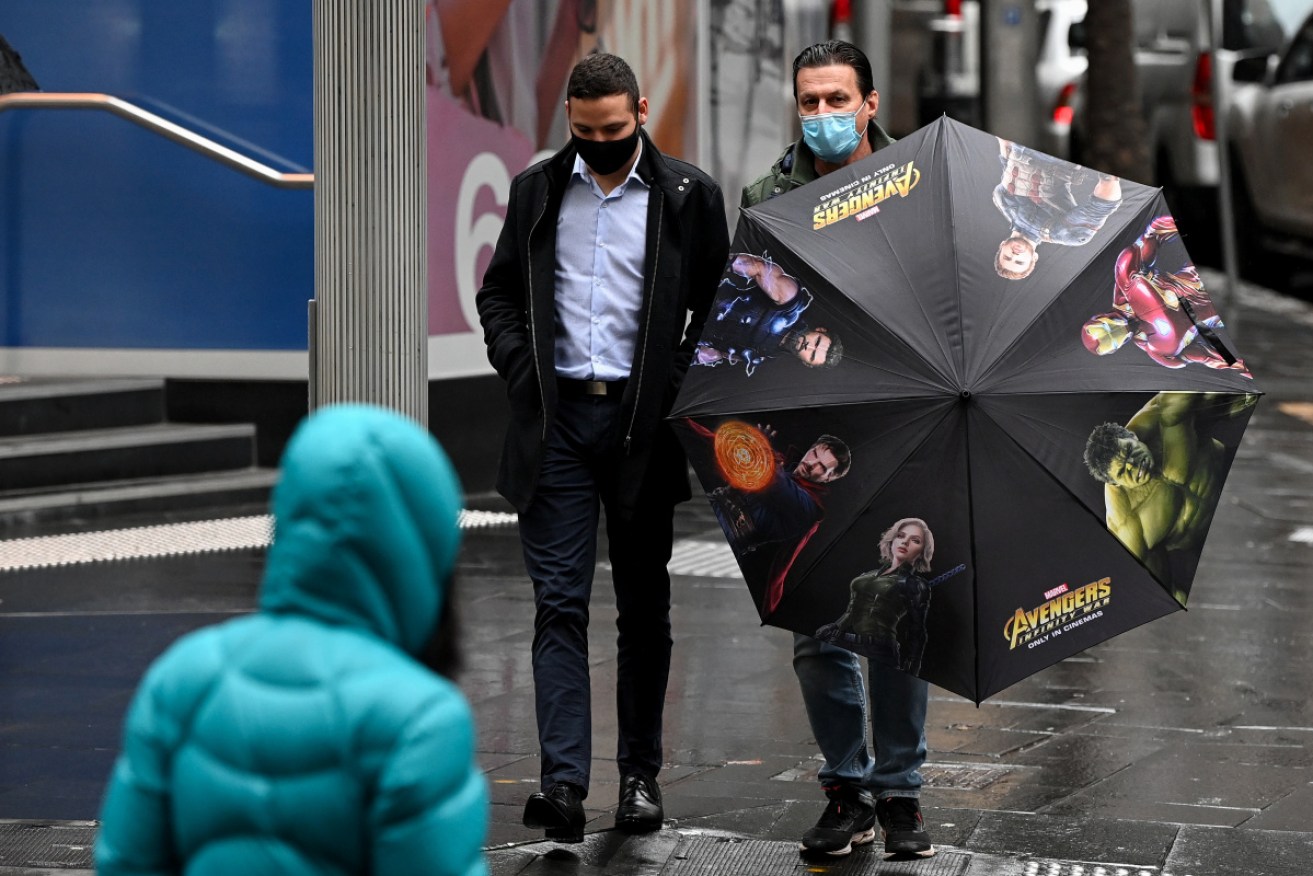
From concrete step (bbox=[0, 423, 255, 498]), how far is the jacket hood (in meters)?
8.43

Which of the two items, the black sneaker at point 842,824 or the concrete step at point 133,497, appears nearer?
the black sneaker at point 842,824

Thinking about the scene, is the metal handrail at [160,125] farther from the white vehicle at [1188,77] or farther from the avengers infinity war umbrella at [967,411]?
the white vehicle at [1188,77]

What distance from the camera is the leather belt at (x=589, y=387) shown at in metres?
5.20

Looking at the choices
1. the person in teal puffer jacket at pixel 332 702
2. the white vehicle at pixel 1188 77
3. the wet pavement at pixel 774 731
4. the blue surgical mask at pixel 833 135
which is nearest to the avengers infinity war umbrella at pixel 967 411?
the blue surgical mask at pixel 833 135

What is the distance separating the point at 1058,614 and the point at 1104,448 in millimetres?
365

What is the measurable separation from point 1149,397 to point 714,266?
52.1 inches

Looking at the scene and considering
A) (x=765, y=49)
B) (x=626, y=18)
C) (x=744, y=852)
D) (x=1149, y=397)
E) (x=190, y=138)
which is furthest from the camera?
(x=765, y=49)

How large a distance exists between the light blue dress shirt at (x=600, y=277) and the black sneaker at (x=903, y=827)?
48.2 inches

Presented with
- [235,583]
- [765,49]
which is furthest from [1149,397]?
[765,49]

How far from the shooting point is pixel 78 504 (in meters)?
10.2

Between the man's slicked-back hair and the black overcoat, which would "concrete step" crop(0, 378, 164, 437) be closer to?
the black overcoat

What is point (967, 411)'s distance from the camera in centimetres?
436

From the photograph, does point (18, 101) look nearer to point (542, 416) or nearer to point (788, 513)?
point (542, 416)

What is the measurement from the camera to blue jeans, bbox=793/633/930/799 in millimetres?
5047
